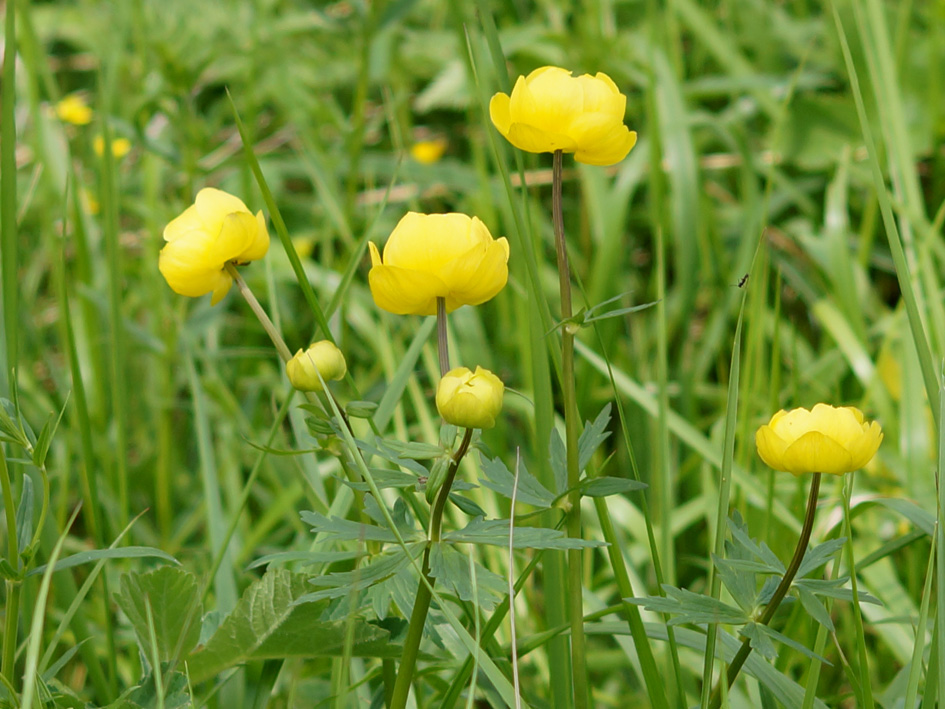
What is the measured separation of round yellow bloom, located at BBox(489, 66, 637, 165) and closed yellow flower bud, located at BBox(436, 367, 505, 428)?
0.15m

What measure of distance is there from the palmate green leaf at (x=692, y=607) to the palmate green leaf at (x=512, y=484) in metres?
0.07

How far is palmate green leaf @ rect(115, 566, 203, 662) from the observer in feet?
1.74

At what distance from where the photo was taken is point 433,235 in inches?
17.9

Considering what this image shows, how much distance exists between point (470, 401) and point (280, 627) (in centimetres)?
23

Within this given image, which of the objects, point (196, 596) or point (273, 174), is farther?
point (273, 174)

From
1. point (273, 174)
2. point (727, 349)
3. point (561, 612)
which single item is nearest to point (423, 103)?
point (273, 174)

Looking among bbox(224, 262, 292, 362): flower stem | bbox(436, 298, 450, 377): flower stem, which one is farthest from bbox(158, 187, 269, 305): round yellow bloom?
bbox(436, 298, 450, 377): flower stem

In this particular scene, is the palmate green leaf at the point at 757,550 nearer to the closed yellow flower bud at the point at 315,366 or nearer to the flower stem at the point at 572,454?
the flower stem at the point at 572,454

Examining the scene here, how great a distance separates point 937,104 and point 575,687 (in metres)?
1.52

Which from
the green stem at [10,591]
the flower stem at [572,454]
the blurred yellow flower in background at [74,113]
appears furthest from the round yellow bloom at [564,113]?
the blurred yellow flower in background at [74,113]

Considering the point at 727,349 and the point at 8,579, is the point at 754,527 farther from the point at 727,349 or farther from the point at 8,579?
the point at 8,579

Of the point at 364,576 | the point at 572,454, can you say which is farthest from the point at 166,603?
the point at 572,454

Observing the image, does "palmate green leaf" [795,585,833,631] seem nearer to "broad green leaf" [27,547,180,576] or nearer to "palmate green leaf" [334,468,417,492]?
"palmate green leaf" [334,468,417,492]

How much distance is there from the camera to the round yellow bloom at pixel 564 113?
0.47 m
